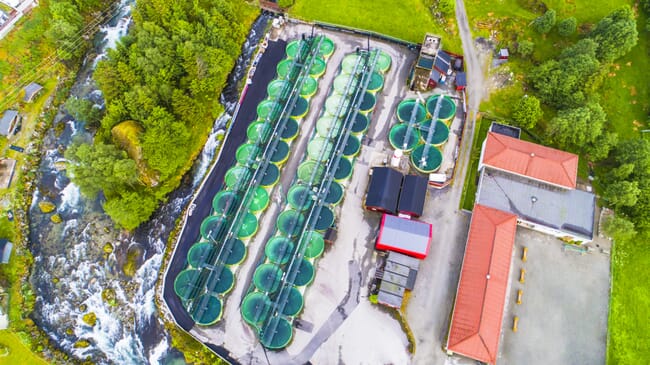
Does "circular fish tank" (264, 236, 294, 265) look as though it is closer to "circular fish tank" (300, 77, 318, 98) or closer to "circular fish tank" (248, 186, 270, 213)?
"circular fish tank" (248, 186, 270, 213)

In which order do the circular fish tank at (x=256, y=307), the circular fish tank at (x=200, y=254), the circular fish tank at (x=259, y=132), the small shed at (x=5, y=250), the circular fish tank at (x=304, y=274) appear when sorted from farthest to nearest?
the circular fish tank at (x=259, y=132)
the small shed at (x=5, y=250)
the circular fish tank at (x=200, y=254)
the circular fish tank at (x=304, y=274)
the circular fish tank at (x=256, y=307)

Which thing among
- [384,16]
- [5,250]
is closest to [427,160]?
[384,16]

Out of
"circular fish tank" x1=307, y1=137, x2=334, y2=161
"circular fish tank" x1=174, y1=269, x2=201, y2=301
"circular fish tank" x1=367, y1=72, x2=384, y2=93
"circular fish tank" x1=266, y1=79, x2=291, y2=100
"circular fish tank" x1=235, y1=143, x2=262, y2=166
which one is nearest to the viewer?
"circular fish tank" x1=174, y1=269, x2=201, y2=301

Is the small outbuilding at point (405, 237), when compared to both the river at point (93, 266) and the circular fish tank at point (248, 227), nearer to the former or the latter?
the circular fish tank at point (248, 227)

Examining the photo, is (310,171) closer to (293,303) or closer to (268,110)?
(268,110)


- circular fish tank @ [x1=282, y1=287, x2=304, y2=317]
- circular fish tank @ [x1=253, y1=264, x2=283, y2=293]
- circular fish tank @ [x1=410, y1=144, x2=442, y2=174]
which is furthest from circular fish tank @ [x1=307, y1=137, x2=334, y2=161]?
circular fish tank @ [x1=282, y1=287, x2=304, y2=317]

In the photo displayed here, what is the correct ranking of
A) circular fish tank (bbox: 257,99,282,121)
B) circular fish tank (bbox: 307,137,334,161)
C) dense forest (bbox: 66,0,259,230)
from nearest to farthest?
dense forest (bbox: 66,0,259,230), circular fish tank (bbox: 307,137,334,161), circular fish tank (bbox: 257,99,282,121)

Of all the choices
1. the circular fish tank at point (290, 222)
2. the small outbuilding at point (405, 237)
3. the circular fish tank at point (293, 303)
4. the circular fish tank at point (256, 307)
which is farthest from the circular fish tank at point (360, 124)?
the circular fish tank at point (256, 307)
